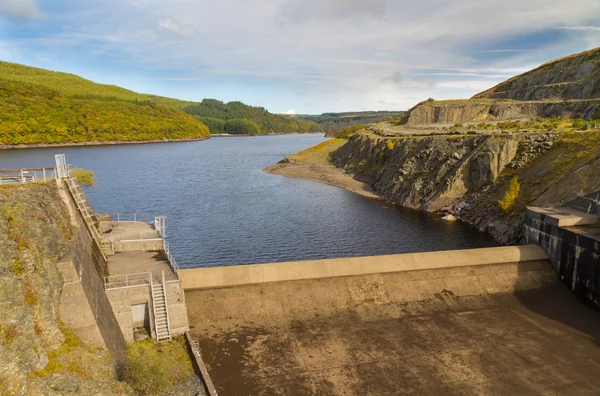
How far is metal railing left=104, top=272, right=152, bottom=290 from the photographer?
81.8ft

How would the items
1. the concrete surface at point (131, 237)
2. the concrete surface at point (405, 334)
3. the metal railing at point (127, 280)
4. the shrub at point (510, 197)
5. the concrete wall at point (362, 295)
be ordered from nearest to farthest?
1. the concrete surface at point (405, 334)
2. the metal railing at point (127, 280)
3. the concrete wall at point (362, 295)
4. the concrete surface at point (131, 237)
5. the shrub at point (510, 197)

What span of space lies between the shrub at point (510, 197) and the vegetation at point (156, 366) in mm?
45919

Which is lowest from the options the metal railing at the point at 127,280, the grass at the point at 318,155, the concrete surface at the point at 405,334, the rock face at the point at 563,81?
the concrete surface at the point at 405,334

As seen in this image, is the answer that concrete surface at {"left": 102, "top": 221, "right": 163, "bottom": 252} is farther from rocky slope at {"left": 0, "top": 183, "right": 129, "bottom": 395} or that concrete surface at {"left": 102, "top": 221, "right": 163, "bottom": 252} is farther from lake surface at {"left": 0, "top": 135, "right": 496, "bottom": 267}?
rocky slope at {"left": 0, "top": 183, "right": 129, "bottom": 395}

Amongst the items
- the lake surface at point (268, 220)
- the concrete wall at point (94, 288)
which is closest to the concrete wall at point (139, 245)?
the concrete wall at point (94, 288)

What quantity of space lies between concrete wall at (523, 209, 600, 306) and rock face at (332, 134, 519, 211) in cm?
2639

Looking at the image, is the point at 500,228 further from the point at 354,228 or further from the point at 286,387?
the point at 286,387

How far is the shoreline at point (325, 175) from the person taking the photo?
86312mm

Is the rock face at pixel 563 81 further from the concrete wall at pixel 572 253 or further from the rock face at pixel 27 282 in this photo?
the rock face at pixel 27 282

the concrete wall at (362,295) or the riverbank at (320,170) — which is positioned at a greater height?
the riverbank at (320,170)

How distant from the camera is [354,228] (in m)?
56.2

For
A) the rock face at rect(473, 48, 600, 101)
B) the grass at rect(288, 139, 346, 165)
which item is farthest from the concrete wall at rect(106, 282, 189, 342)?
the grass at rect(288, 139, 346, 165)

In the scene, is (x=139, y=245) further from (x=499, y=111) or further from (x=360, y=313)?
(x=499, y=111)

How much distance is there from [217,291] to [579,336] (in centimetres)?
2601
